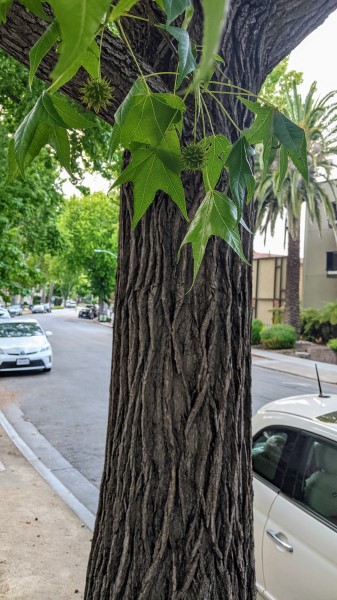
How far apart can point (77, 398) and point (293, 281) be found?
15118 mm

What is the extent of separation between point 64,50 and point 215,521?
2.01 m

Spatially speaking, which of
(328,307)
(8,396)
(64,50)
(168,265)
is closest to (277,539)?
(168,265)

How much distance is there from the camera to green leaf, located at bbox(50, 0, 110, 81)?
21.3 inches

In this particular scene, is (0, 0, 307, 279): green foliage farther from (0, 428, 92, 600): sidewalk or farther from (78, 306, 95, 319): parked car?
(78, 306, 95, 319): parked car

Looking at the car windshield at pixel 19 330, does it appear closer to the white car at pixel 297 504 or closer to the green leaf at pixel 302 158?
the white car at pixel 297 504

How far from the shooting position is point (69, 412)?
10234 millimetres

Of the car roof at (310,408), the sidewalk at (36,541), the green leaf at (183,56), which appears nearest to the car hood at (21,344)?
the sidewalk at (36,541)

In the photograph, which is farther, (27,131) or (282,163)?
(282,163)

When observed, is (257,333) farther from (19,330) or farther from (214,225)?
(214,225)

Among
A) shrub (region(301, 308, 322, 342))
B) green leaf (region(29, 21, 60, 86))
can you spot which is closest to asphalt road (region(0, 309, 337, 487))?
green leaf (region(29, 21, 60, 86))

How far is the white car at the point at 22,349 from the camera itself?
44.7ft

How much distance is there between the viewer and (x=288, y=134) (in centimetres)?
125

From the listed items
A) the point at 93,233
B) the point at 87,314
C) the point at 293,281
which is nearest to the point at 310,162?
the point at 293,281

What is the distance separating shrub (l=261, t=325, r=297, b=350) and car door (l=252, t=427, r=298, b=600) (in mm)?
21336
